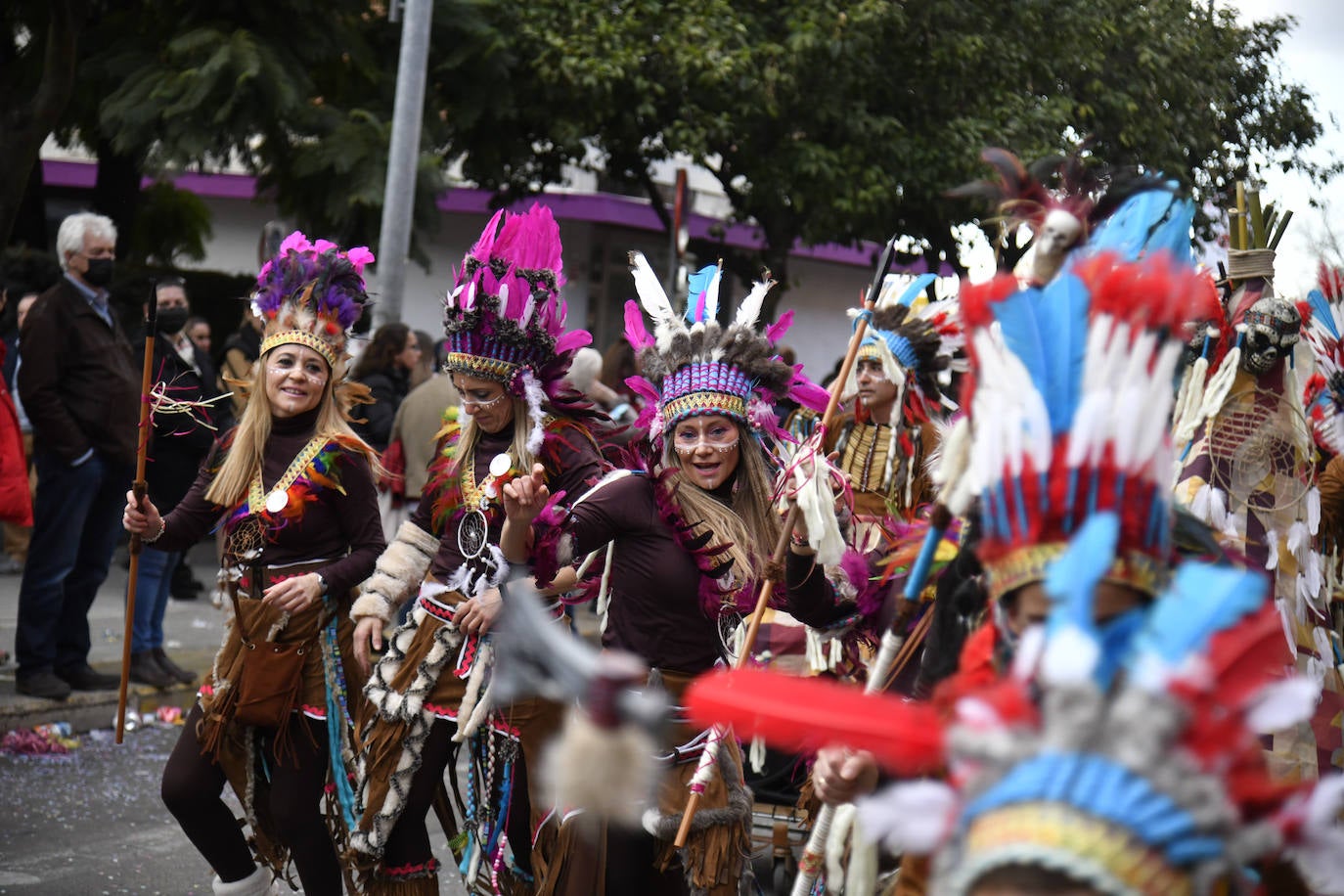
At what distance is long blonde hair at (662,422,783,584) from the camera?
4539mm

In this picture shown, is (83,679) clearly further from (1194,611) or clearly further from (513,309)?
(1194,611)

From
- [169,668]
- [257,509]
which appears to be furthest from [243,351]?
[257,509]

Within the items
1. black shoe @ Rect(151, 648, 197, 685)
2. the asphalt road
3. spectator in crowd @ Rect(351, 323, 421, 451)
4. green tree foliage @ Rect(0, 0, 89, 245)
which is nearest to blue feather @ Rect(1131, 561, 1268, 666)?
the asphalt road

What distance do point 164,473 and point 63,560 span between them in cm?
104

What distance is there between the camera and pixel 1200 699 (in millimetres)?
1760

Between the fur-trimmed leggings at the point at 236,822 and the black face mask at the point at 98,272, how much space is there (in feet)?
11.7

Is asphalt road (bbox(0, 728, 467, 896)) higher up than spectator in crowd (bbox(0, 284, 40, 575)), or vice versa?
spectator in crowd (bbox(0, 284, 40, 575))

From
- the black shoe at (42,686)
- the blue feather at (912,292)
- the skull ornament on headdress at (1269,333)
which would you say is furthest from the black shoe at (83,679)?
the skull ornament on headdress at (1269,333)

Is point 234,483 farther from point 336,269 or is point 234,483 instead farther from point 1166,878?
point 1166,878

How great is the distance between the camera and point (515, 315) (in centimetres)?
514

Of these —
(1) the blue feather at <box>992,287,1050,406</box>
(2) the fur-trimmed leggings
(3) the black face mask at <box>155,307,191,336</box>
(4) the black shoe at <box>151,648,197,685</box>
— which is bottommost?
(4) the black shoe at <box>151,648,197,685</box>

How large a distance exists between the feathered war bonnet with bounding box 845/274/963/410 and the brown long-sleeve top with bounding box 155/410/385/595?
107 inches

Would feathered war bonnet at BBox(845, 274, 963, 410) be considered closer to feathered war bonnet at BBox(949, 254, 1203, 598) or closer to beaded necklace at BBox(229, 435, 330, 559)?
beaded necklace at BBox(229, 435, 330, 559)

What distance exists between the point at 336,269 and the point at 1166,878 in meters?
4.09
